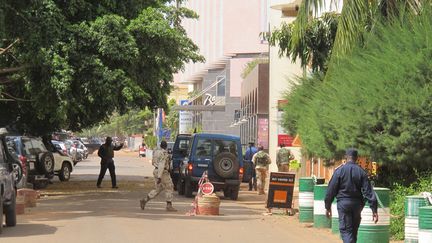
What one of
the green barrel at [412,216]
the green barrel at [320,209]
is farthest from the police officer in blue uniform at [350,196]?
the green barrel at [320,209]

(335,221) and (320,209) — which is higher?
(320,209)

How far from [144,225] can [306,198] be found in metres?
3.80

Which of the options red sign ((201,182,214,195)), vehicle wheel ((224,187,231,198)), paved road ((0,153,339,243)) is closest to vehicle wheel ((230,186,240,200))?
vehicle wheel ((224,187,231,198))

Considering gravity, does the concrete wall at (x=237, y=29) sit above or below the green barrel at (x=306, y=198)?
above

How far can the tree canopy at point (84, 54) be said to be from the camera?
23.3 m

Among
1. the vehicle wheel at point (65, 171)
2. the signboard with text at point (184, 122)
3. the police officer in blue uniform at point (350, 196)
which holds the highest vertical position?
the signboard with text at point (184, 122)

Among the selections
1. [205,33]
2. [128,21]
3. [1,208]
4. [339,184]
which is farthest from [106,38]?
[205,33]

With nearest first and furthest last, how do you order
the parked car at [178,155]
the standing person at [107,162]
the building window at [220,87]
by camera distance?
the parked car at [178,155] < the standing person at [107,162] < the building window at [220,87]

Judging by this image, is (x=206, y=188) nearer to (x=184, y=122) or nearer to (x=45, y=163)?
(x=45, y=163)

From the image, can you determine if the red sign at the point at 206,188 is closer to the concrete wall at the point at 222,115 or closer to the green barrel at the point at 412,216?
the green barrel at the point at 412,216

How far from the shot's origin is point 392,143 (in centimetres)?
1527

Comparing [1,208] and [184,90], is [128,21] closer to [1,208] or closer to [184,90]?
[1,208]

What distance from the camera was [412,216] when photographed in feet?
44.0

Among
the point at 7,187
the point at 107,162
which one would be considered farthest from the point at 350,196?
the point at 107,162
